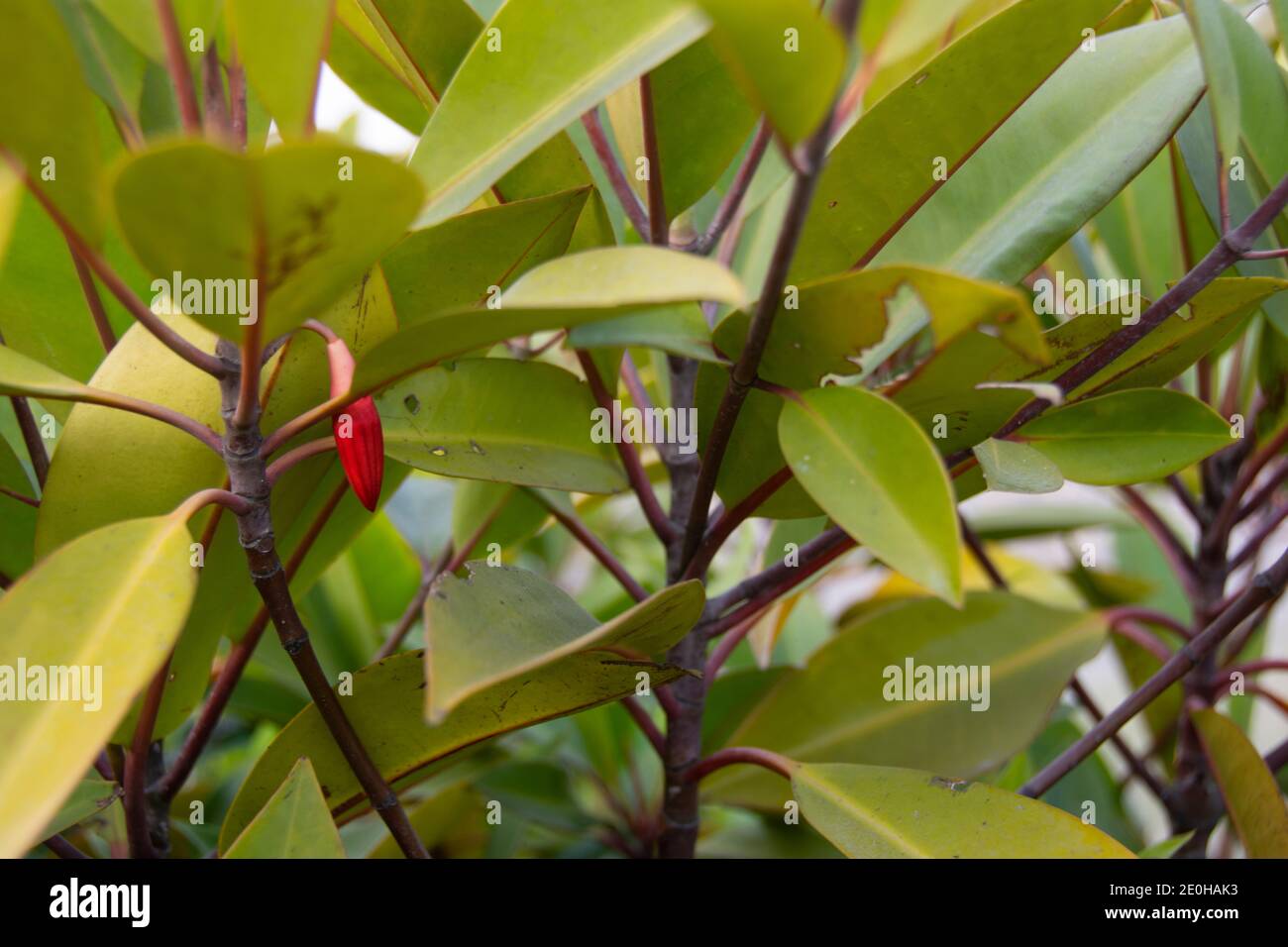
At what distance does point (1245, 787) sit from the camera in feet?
1.90

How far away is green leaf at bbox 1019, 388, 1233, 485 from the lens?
0.46 meters

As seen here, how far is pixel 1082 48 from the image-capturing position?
0.49m

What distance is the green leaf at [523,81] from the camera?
378 millimetres

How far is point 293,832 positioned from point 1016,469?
0.31m

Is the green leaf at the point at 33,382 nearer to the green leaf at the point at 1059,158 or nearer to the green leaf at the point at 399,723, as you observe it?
the green leaf at the point at 399,723

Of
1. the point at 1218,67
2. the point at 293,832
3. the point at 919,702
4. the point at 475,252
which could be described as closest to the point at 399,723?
the point at 293,832

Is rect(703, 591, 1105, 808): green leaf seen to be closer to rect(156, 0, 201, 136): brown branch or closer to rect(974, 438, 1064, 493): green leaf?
rect(974, 438, 1064, 493): green leaf

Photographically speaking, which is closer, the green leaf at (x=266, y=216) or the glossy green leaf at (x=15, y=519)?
the green leaf at (x=266, y=216)

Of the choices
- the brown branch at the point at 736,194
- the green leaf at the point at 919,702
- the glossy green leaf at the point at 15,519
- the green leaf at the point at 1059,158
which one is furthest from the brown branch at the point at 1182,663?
the glossy green leaf at the point at 15,519

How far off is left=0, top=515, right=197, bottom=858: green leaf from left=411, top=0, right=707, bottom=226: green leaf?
0.15 metres

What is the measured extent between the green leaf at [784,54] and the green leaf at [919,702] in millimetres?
420

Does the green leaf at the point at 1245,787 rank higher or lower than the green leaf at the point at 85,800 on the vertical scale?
lower

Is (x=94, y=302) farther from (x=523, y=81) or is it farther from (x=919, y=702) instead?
(x=919, y=702)
